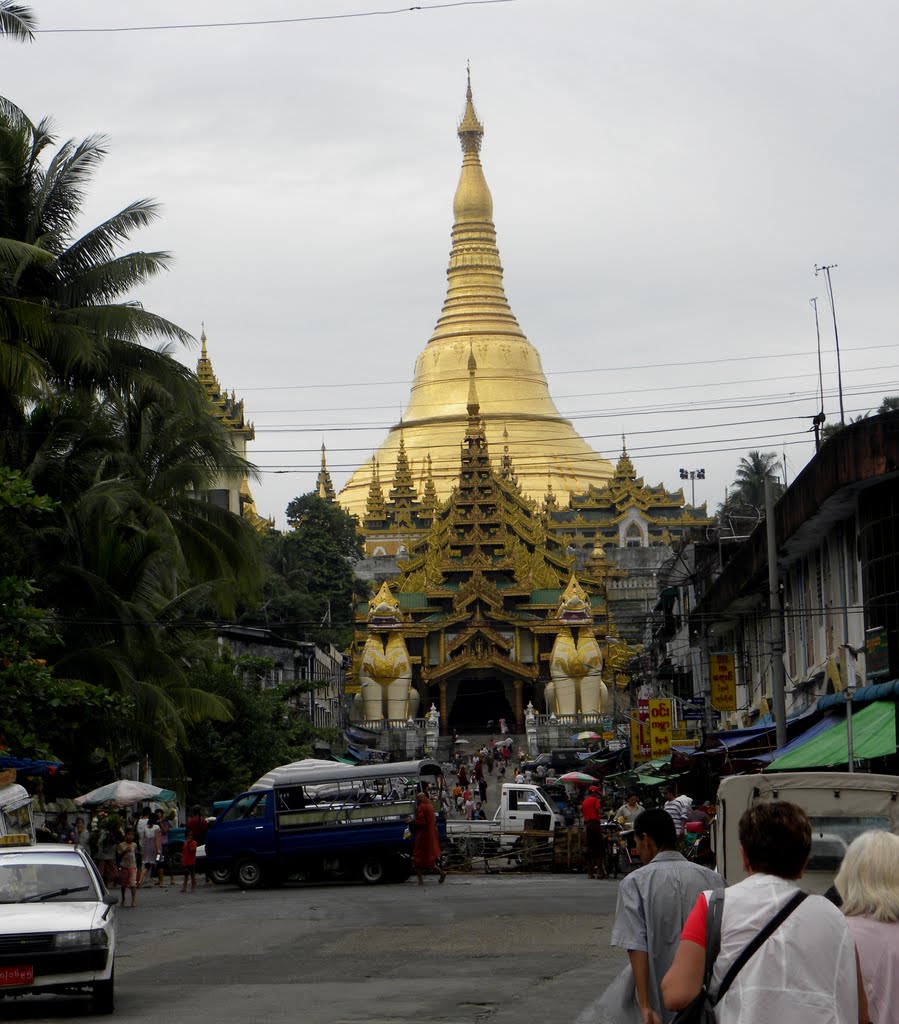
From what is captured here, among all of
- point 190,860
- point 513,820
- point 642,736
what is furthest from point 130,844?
point 642,736

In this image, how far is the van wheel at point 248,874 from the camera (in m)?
26.8

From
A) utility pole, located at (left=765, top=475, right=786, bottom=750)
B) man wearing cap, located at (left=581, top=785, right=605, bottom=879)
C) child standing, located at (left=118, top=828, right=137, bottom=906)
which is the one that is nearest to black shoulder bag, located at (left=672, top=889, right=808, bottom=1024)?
child standing, located at (left=118, top=828, right=137, bottom=906)

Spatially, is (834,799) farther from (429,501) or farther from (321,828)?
(429,501)

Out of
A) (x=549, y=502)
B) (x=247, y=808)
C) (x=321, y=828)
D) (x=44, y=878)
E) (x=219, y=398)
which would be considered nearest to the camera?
(x=44, y=878)

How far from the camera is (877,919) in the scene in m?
5.91

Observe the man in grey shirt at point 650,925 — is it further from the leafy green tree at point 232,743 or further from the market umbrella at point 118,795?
the leafy green tree at point 232,743

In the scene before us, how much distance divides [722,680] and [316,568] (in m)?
46.1

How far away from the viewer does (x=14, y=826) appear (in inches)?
829

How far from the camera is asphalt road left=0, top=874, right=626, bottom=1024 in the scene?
40.5 ft

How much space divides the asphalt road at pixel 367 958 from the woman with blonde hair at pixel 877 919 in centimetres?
572

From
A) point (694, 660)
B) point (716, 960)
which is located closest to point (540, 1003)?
point (716, 960)

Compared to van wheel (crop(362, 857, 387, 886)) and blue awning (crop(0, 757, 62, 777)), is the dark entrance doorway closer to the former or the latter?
van wheel (crop(362, 857, 387, 886))

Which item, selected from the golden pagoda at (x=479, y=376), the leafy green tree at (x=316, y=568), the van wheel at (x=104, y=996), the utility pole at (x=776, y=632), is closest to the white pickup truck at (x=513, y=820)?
the utility pole at (x=776, y=632)

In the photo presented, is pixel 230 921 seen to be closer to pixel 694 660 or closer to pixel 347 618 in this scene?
pixel 694 660
